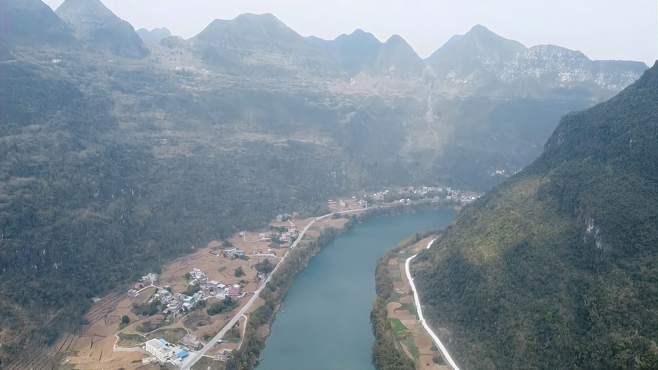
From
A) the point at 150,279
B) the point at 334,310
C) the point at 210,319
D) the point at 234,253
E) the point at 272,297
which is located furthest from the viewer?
the point at 234,253

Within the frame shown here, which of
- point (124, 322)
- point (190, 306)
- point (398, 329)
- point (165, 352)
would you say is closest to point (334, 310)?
point (398, 329)

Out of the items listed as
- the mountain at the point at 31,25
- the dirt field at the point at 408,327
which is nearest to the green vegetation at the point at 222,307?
the dirt field at the point at 408,327

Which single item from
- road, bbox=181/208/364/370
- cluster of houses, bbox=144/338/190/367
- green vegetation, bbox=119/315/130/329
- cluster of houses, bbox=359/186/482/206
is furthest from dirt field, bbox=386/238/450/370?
cluster of houses, bbox=359/186/482/206

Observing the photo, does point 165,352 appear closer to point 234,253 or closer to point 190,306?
point 190,306

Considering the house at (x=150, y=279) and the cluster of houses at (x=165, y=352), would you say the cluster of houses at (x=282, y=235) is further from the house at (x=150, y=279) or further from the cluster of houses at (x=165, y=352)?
the cluster of houses at (x=165, y=352)

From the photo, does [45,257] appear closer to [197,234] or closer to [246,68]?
[197,234]

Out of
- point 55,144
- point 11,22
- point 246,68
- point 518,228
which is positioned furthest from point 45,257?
point 246,68
